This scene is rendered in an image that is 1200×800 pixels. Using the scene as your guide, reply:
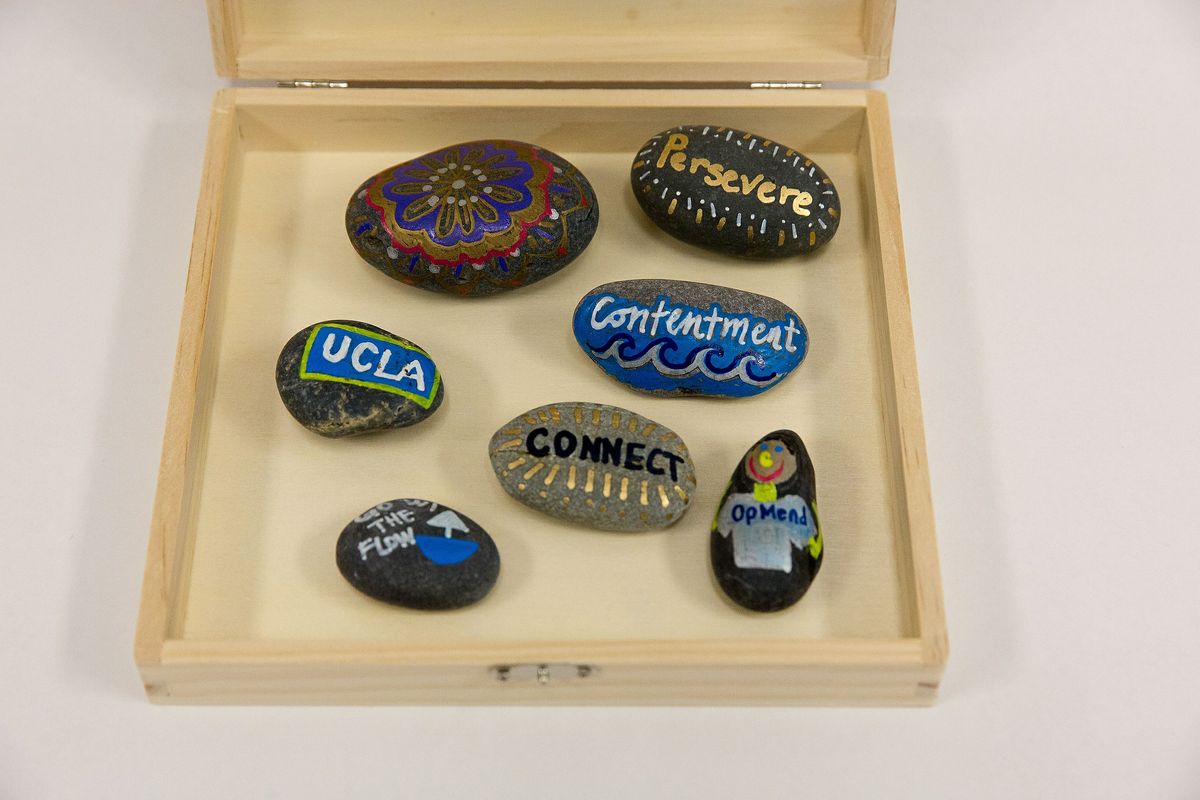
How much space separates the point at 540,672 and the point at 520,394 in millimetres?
349

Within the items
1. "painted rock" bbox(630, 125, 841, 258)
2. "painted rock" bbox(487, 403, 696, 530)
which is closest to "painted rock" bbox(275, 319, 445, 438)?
"painted rock" bbox(487, 403, 696, 530)

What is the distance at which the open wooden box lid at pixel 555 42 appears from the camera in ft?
6.06

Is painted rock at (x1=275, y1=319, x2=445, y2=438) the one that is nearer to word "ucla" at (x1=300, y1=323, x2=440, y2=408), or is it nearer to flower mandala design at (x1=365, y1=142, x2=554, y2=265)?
word "ucla" at (x1=300, y1=323, x2=440, y2=408)

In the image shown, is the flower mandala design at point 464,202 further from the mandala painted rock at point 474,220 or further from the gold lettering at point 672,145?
the gold lettering at point 672,145

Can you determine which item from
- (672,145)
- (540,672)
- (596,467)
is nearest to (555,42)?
(672,145)

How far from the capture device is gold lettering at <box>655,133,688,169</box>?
1777mm

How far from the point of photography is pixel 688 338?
167 cm

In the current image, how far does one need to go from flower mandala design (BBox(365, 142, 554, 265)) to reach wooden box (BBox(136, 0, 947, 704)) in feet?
0.30

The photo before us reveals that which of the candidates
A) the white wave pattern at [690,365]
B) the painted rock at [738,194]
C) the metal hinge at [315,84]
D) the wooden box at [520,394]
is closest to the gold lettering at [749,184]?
the painted rock at [738,194]

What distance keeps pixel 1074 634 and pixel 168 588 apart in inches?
36.0

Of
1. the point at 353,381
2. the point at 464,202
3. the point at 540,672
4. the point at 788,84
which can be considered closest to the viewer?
the point at 540,672

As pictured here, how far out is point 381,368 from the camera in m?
1.64

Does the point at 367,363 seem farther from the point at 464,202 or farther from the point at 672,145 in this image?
the point at 672,145

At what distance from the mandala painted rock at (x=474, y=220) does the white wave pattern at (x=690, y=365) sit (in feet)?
0.47
